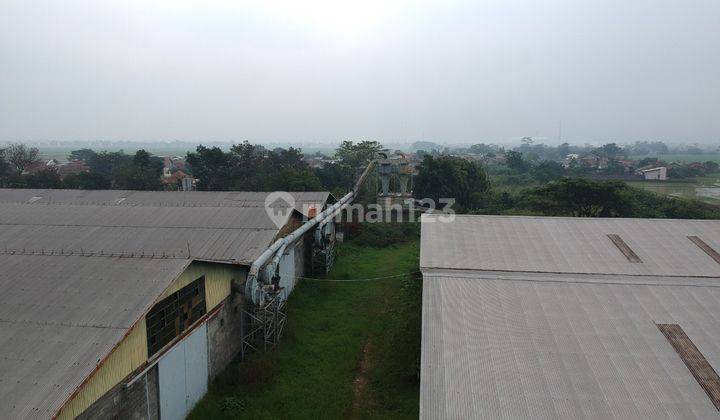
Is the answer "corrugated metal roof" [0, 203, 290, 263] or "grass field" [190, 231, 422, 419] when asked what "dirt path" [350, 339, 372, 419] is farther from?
"corrugated metal roof" [0, 203, 290, 263]

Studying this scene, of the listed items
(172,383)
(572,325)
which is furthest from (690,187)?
(172,383)

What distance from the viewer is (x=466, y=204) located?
40.3 metres

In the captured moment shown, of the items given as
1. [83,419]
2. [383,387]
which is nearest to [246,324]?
[383,387]

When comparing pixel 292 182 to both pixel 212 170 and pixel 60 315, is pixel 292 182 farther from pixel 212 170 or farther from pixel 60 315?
pixel 60 315

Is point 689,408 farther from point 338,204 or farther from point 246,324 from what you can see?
point 338,204

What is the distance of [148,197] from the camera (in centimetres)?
3094

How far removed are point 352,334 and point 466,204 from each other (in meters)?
26.2

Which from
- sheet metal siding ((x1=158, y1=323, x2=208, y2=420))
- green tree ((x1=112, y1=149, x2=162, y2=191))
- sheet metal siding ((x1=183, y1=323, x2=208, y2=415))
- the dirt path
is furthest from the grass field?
green tree ((x1=112, y1=149, x2=162, y2=191))

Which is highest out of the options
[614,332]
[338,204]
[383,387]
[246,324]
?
[338,204]

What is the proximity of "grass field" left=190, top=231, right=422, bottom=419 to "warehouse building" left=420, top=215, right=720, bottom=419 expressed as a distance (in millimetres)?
2374

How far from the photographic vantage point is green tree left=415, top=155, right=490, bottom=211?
39219 millimetres

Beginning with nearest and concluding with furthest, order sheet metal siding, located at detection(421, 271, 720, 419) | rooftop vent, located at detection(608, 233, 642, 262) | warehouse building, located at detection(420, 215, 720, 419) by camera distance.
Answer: sheet metal siding, located at detection(421, 271, 720, 419)
warehouse building, located at detection(420, 215, 720, 419)
rooftop vent, located at detection(608, 233, 642, 262)

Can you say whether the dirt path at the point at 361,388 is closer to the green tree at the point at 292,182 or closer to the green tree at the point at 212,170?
the green tree at the point at 292,182

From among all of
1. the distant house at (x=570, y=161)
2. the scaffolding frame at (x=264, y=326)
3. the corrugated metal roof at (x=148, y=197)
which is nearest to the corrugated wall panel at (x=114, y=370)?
the scaffolding frame at (x=264, y=326)
